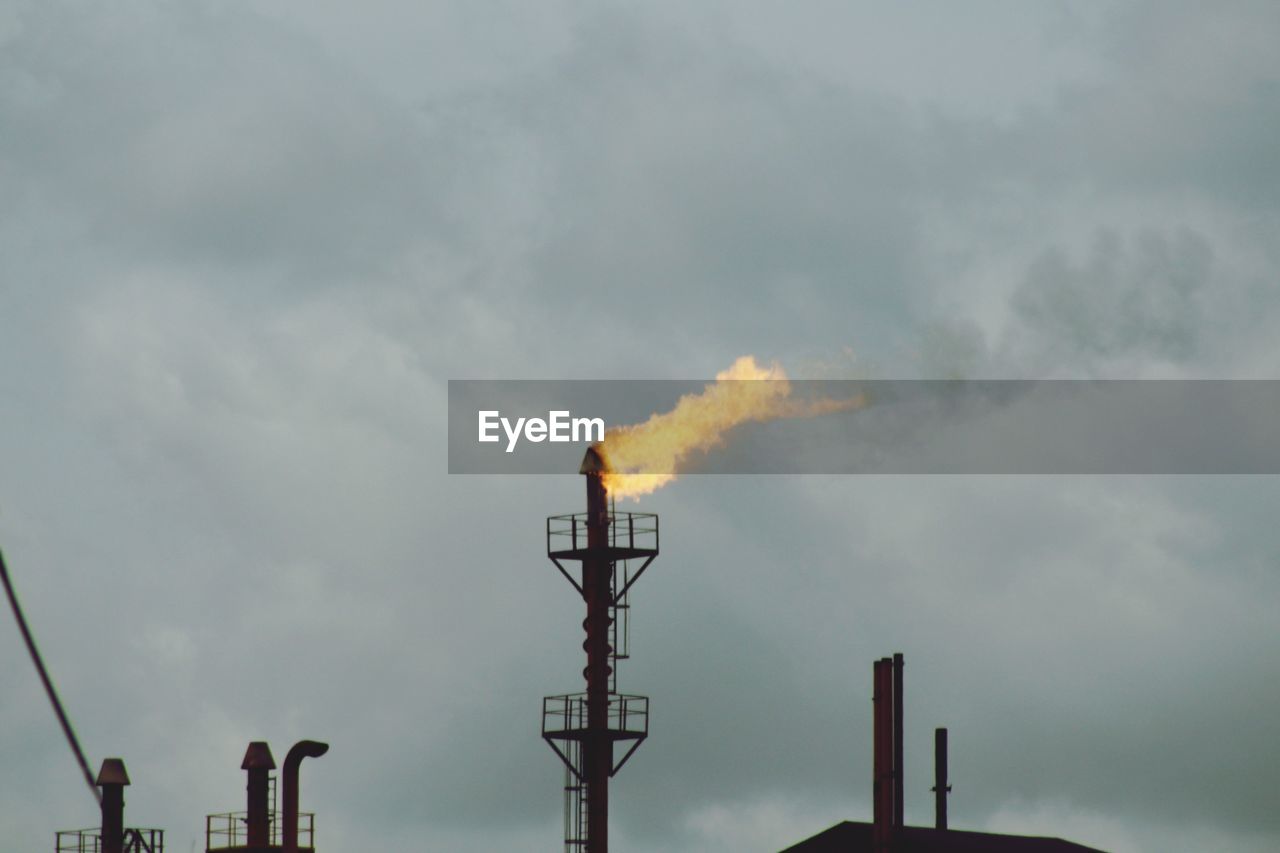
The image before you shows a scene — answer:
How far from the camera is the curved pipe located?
5403 cm

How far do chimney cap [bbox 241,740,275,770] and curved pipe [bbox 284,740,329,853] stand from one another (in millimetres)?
416

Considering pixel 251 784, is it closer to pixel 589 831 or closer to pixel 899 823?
pixel 589 831

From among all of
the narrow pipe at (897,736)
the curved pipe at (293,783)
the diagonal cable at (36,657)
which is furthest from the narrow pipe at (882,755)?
the diagonal cable at (36,657)

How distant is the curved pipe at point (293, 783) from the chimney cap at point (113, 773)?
4501 millimetres

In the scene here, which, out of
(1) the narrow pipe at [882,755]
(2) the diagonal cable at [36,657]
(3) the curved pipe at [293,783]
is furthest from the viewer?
(3) the curved pipe at [293,783]

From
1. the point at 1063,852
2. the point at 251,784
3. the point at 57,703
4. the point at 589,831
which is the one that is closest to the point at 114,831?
the point at 251,784

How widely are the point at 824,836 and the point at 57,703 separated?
35.4 metres

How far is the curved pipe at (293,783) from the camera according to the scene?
177 feet

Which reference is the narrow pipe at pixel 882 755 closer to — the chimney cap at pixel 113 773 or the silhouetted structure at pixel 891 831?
the silhouetted structure at pixel 891 831

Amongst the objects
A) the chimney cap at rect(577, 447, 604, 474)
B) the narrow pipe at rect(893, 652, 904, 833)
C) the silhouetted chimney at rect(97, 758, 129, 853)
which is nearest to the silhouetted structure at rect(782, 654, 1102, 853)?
the narrow pipe at rect(893, 652, 904, 833)

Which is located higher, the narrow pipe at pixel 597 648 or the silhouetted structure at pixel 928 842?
the narrow pipe at pixel 597 648

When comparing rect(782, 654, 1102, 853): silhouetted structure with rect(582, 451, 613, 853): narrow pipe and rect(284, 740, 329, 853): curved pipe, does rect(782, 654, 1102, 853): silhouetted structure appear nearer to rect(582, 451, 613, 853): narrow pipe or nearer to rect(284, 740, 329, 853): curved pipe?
rect(582, 451, 613, 853): narrow pipe

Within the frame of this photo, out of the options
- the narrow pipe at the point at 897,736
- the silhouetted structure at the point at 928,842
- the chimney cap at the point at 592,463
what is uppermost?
the chimney cap at the point at 592,463

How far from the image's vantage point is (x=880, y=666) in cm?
5203
